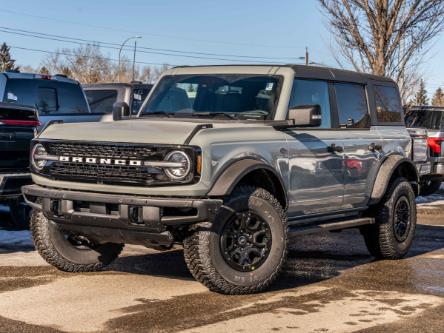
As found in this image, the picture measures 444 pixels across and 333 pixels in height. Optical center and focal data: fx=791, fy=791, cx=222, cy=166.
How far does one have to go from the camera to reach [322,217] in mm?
7547

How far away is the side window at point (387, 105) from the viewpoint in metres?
8.73

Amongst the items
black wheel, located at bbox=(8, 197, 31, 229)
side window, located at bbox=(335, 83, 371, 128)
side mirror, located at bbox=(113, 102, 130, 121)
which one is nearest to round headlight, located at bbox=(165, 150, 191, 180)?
side mirror, located at bbox=(113, 102, 130, 121)

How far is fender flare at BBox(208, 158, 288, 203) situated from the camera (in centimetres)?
601

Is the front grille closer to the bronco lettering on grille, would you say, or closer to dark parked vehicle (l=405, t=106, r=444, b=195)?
the bronco lettering on grille

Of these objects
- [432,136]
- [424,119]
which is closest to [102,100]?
[432,136]

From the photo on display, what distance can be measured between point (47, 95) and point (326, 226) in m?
6.46

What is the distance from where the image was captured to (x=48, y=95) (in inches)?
492

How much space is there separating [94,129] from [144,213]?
1.02 metres

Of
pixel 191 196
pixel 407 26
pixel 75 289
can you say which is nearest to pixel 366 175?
pixel 191 196

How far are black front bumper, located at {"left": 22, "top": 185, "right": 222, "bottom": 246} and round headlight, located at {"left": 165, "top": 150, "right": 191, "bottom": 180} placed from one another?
7.5 inches

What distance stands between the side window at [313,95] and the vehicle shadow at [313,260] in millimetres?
1421

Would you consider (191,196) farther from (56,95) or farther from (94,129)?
(56,95)

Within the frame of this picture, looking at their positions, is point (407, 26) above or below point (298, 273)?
above

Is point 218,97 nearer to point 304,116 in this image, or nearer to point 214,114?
point 214,114
